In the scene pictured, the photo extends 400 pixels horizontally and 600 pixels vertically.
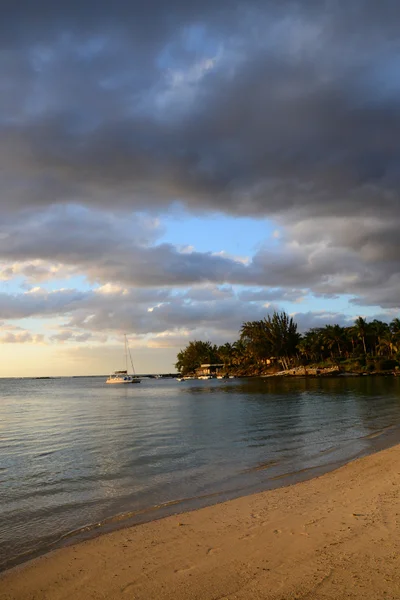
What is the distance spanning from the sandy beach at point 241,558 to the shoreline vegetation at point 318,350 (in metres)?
113

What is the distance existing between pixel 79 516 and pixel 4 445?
55.4 feet

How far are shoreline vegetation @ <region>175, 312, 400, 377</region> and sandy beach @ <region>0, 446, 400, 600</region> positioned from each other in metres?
113

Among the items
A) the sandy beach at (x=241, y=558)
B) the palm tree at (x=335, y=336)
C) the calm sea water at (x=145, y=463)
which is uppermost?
the palm tree at (x=335, y=336)

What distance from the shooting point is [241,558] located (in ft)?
27.5

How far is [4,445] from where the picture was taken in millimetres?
27125

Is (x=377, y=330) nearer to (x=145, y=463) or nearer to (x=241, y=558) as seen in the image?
(x=145, y=463)

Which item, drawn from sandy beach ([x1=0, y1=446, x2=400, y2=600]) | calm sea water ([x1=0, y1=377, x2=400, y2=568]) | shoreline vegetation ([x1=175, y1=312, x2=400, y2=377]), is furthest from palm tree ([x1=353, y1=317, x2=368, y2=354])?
sandy beach ([x1=0, y1=446, x2=400, y2=600])

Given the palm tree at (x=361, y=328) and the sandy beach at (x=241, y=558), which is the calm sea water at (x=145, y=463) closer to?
the sandy beach at (x=241, y=558)

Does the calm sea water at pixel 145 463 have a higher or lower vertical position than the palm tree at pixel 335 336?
lower

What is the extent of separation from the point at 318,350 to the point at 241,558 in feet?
503

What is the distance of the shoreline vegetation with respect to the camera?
127m

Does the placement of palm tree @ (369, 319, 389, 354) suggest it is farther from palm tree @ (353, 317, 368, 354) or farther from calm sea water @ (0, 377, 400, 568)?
calm sea water @ (0, 377, 400, 568)

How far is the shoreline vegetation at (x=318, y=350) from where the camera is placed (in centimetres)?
12738

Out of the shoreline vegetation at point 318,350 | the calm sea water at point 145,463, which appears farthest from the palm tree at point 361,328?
the calm sea water at point 145,463
